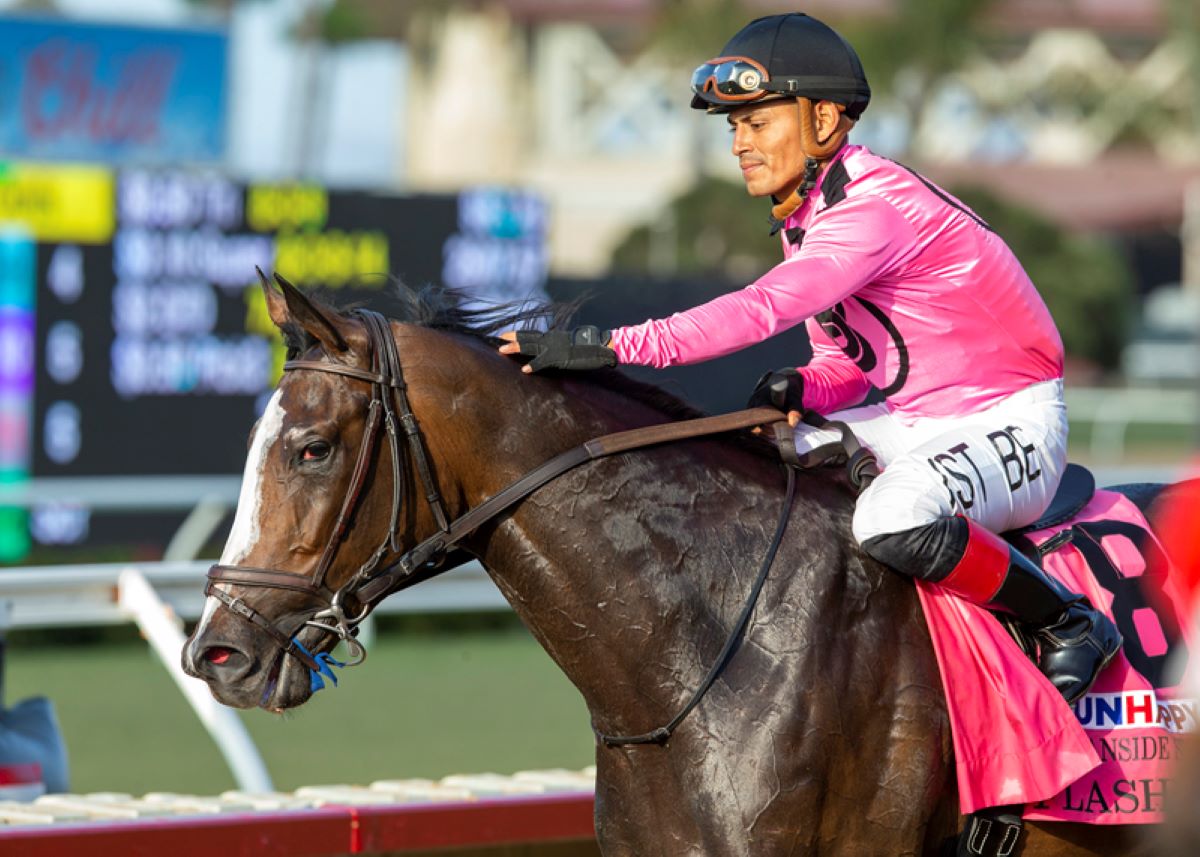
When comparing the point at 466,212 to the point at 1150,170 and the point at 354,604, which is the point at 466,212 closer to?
the point at 354,604

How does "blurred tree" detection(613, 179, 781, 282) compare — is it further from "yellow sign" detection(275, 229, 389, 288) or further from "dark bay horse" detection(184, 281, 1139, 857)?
"dark bay horse" detection(184, 281, 1139, 857)

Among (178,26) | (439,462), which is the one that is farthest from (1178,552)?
(178,26)

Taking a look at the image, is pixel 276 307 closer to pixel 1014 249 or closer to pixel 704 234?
pixel 1014 249

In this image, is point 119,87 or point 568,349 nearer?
point 568,349

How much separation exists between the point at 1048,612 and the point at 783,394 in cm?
63

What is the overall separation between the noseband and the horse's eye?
0.17 ft

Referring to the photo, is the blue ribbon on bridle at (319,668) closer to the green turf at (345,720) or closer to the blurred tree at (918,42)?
the green turf at (345,720)

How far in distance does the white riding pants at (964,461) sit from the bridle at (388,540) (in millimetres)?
212

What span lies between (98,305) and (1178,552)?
6613 millimetres

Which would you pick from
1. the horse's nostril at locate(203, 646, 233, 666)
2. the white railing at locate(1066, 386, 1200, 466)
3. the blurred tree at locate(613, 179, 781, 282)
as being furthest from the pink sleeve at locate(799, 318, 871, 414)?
the blurred tree at locate(613, 179, 781, 282)

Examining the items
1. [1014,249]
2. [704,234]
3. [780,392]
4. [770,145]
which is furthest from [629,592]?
[704,234]

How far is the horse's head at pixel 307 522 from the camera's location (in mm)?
2768

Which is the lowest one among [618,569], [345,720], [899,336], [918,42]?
[345,720]

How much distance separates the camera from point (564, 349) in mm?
2969
